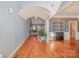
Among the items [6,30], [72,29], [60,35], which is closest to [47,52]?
[6,30]

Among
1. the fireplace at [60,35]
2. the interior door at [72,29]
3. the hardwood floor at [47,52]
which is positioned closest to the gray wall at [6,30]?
the hardwood floor at [47,52]

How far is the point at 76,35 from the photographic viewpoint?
12.5 m

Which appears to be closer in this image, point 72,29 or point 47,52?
A: point 47,52

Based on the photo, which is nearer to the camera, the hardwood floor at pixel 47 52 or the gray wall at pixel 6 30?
the gray wall at pixel 6 30

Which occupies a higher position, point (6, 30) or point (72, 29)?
point (6, 30)

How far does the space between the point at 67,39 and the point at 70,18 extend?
178 centimetres

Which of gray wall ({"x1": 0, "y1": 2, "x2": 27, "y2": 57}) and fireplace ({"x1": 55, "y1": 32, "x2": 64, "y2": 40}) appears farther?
fireplace ({"x1": 55, "y1": 32, "x2": 64, "y2": 40})

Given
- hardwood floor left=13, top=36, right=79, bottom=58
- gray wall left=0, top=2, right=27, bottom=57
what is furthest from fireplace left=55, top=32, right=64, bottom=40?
gray wall left=0, top=2, right=27, bottom=57

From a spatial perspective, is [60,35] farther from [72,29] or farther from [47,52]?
[47,52]

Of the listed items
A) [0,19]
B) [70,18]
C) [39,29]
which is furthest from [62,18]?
[0,19]

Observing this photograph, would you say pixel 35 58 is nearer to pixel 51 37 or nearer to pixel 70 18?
pixel 51 37

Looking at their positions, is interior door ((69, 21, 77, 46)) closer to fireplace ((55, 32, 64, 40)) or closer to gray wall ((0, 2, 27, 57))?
fireplace ((55, 32, 64, 40))

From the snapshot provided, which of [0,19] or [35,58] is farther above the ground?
[0,19]

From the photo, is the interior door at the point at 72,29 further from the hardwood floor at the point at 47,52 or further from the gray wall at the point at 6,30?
the gray wall at the point at 6,30
